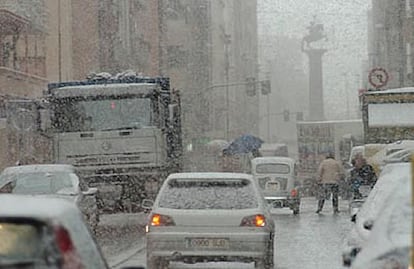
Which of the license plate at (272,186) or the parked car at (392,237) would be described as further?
the license plate at (272,186)

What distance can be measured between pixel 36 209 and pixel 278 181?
90.7 ft

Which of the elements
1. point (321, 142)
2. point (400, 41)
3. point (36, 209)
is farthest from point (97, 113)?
point (400, 41)

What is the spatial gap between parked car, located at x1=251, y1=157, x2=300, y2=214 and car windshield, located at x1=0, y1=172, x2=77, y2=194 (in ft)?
36.0

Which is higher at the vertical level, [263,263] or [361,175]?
[361,175]

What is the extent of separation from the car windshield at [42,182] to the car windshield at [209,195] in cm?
595

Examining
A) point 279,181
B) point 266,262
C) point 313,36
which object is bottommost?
point 266,262

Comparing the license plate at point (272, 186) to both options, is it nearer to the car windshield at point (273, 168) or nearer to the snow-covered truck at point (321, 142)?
the car windshield at point (273, 168)

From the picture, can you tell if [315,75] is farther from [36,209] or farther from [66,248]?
[66,248]

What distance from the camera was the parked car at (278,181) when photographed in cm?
3262

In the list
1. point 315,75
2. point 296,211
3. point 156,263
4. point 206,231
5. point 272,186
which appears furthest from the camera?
point 315,75

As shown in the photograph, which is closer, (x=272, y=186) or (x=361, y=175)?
(x=361, y=175)

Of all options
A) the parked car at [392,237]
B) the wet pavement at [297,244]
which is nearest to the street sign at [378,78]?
the wet pavement at [297,244]

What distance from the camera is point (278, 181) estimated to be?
111 feet

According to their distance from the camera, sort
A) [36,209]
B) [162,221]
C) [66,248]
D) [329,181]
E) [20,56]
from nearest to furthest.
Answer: [66,248] < [36,209] < [162,221] < [329,181] < [20,56]
